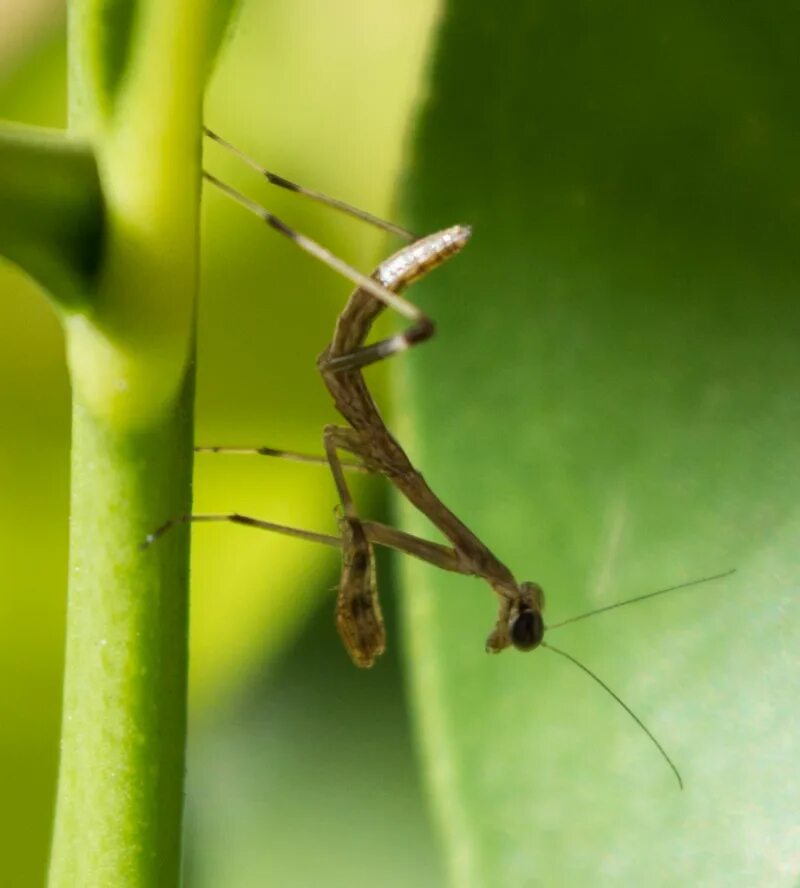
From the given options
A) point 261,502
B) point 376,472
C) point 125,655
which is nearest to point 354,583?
point 376,472

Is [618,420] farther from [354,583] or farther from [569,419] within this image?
[354,583]

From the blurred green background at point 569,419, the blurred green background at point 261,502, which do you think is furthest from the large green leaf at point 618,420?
the blurred green background at point 261,502

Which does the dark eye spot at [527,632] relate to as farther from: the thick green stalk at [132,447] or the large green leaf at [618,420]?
the thick green stalk at [132,447]

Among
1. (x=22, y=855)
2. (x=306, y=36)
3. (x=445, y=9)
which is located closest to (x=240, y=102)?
(x=306, y=36)

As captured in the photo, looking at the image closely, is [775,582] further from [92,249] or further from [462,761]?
[92,249]

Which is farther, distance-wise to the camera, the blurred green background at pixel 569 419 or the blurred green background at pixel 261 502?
the blurred green background at pixel 261 502

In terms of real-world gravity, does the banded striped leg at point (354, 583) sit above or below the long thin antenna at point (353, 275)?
below
